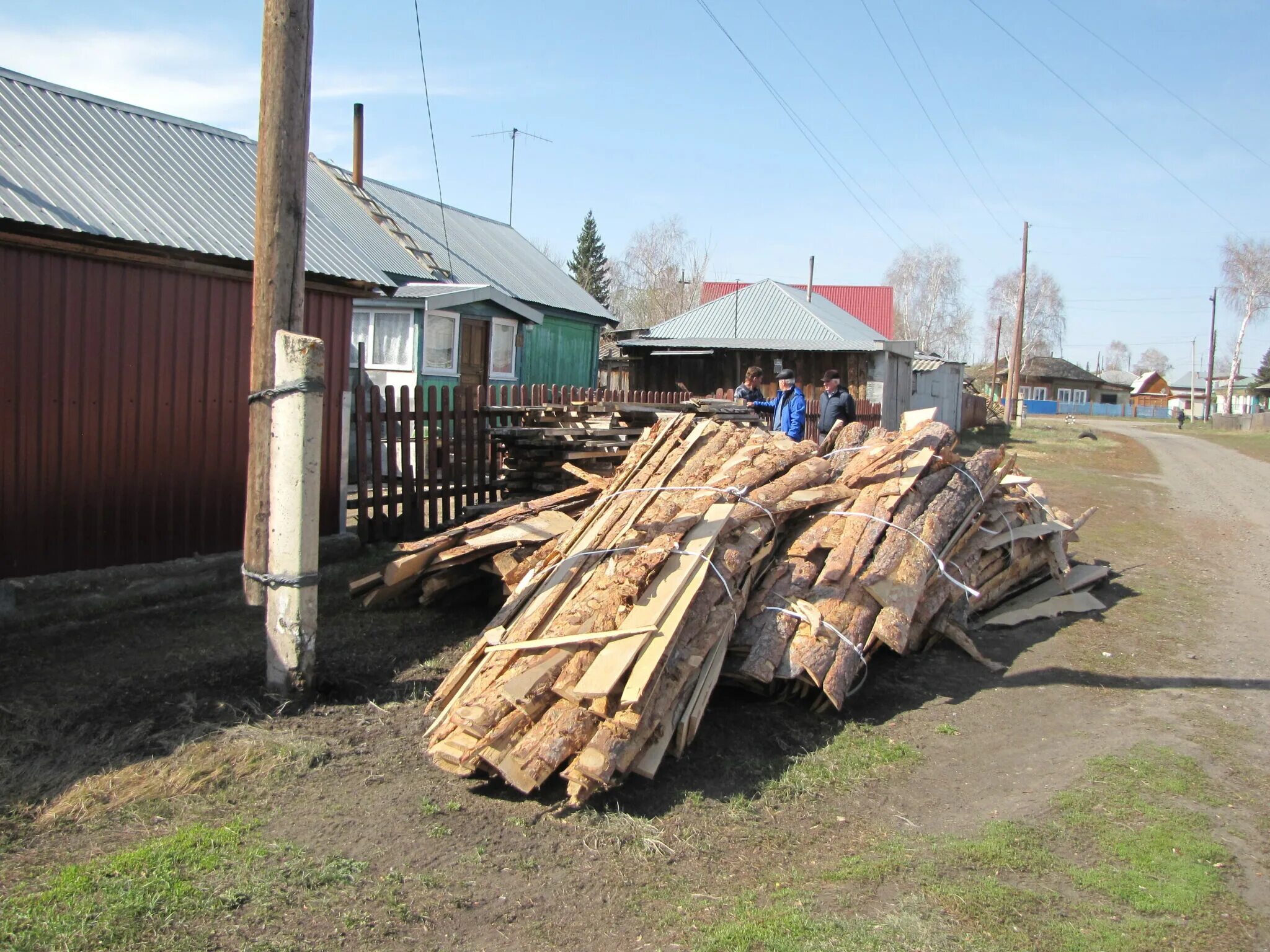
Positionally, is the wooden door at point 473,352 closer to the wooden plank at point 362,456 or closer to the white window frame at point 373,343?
the white window frame at point 373,343

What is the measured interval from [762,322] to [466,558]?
24.2 metres

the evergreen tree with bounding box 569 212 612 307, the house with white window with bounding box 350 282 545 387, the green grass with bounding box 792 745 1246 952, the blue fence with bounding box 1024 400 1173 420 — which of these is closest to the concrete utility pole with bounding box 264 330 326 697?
the green grass with bounding box 792 745 1246 952

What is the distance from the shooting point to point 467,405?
428 inches

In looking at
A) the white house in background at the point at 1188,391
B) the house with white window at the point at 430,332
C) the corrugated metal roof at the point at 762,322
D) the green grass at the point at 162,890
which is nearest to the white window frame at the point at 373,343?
the house with white window at the point at 430,332

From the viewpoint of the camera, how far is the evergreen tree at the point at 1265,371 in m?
84.1

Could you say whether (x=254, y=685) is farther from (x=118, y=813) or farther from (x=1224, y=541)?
(x=1224, y=541)

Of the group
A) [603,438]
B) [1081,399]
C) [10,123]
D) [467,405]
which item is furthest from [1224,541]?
[1081,399]

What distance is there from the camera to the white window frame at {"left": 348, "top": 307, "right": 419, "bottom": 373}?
16406mm

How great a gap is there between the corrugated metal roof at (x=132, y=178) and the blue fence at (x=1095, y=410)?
81.1 metres

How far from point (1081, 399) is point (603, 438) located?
95.1m

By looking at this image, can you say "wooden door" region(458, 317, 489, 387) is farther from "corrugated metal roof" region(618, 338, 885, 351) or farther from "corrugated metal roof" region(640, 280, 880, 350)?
"corrugated metal roof" region(640, 280, 880, 350)

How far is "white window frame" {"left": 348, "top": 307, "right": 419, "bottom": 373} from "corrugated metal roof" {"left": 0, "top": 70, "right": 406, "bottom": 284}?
5770 millimetres

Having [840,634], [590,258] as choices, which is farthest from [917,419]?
[590,258]

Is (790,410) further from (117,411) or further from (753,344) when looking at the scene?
(753,344)
